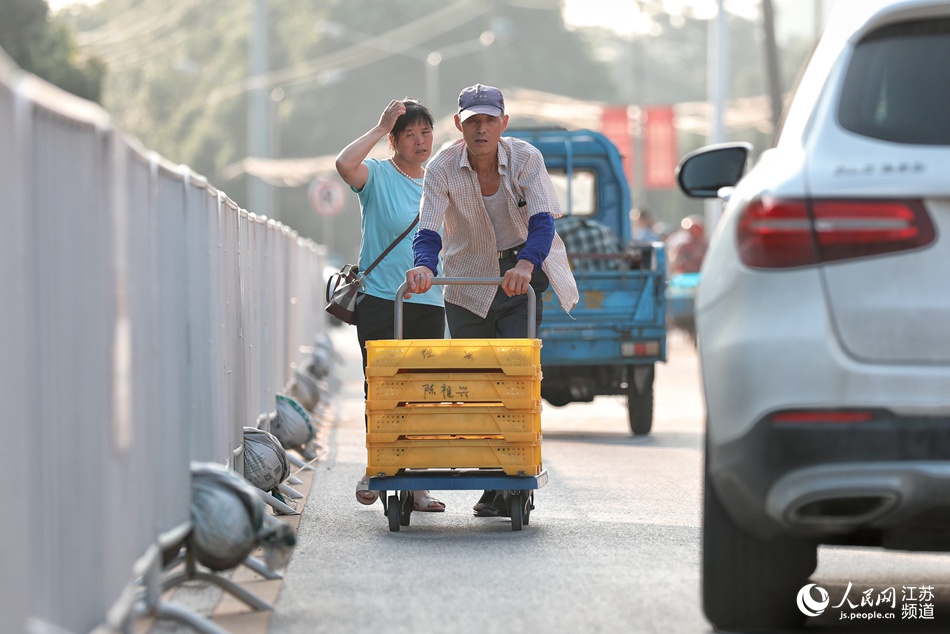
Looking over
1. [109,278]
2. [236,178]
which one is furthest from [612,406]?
[236,178]

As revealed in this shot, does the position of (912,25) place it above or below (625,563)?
above

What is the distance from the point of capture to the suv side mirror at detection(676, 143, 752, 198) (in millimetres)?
6301

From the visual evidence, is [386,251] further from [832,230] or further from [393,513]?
[832,230]

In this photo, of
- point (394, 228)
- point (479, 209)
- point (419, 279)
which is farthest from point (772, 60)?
point (419, 279)

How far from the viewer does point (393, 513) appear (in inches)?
316

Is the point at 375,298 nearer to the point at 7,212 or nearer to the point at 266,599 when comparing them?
the point at 266,599

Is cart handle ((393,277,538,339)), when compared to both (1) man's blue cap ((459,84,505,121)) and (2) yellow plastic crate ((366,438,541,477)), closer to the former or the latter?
(2) yellow plastic crate ((366,438,541,477))

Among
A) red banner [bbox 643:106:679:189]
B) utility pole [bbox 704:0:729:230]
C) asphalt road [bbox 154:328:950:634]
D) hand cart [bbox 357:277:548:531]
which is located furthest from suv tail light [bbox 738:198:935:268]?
red banner [bbox 643:106:679:189]

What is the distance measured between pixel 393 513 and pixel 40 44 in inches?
1366

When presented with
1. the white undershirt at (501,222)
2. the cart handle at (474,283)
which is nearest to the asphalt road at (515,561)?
the cart handle at (474,283)

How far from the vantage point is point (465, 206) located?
8.29 metres

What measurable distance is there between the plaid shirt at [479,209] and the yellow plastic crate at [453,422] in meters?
0.80

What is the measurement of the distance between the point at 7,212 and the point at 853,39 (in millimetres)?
2293

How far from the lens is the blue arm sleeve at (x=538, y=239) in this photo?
798 cm
